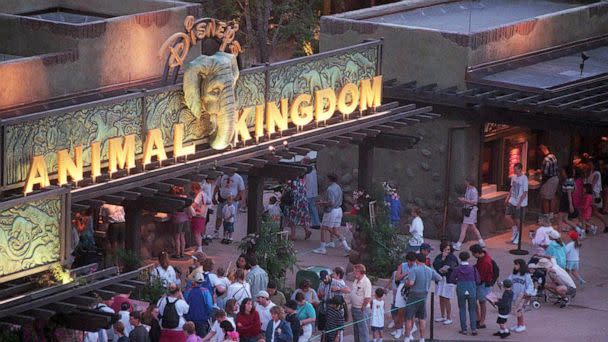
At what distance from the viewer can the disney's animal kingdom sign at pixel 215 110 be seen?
2391 cm

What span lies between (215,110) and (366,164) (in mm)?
4728

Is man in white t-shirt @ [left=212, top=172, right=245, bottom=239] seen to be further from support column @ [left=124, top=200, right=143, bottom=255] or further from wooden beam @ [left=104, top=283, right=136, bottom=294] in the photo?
wooden beam @ [left=104, top=283, right=136, bottom=294]

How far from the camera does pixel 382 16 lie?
35.2 meters

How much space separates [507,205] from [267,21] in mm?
12520

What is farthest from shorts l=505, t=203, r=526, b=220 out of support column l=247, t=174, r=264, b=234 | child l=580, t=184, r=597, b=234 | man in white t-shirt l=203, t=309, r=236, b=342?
man in white t-shirt l=203, t=309, r=236, b=342

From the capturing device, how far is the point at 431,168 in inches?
1275

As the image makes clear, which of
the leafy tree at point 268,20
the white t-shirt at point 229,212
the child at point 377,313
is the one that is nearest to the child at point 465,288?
the child at point 377,313

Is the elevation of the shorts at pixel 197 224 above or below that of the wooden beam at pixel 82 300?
below

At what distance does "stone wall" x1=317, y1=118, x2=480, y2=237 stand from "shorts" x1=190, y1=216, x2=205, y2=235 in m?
4.62

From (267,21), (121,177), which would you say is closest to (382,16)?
(267,21)

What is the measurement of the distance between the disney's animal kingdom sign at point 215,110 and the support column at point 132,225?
2.35 feet

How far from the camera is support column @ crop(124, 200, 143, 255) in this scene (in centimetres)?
2533

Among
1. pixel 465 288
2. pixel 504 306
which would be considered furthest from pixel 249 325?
pixel 504 306

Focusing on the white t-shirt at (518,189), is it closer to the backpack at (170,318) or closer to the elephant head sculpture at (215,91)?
the elephant head sculpture at (215,91)
